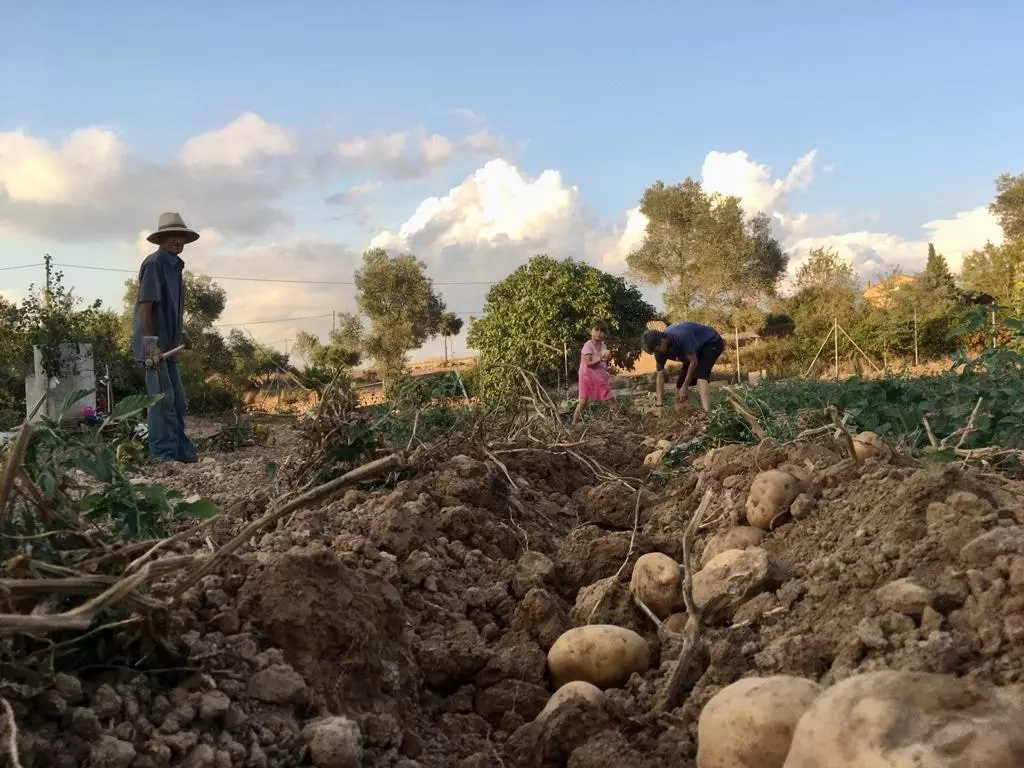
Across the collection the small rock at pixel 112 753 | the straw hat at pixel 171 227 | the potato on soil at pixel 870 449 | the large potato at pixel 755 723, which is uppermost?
the straw hat at pixel 171 227

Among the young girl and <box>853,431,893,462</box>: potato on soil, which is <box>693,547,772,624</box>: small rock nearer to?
<box>853,431,893,462</box>: potato on soil

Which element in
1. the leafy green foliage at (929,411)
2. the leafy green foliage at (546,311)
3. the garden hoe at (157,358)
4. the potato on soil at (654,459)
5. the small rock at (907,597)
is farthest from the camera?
the leafy green foliage at (546,311)

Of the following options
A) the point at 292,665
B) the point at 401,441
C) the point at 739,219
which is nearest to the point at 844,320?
the point at 739,219

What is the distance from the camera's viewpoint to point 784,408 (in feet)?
19.7

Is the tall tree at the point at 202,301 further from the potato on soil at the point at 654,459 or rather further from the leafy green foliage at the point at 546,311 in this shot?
the potato on soil at the point at 654,459

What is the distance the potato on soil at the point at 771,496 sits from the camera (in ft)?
11.0

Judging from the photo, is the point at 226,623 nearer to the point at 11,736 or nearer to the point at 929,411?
the point at 11,736

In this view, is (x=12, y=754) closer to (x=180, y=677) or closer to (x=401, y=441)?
(x=180, y=677)

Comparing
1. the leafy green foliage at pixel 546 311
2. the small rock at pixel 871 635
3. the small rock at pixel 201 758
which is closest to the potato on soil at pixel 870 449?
the small rock at pixel 871 635

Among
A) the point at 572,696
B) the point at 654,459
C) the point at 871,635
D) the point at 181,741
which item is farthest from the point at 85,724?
the point at 654,459

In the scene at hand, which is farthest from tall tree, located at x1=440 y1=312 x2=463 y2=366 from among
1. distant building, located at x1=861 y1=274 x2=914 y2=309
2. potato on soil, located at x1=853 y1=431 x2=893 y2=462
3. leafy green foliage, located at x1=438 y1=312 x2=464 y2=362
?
potato on soil, located at x1=853 y1=431 x2=893 y2=462

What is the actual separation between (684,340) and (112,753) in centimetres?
847

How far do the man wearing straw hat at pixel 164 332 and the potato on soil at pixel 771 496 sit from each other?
189 inches

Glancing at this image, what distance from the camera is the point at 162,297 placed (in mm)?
7023
